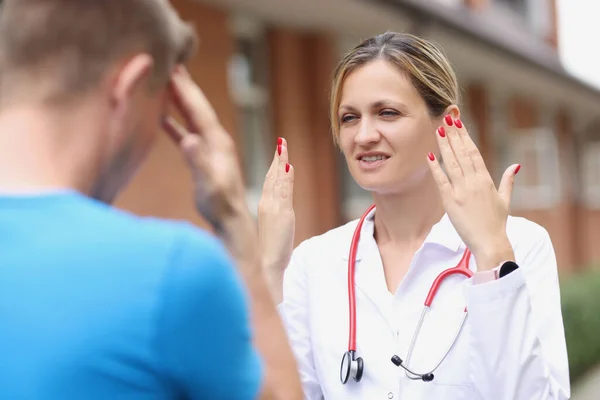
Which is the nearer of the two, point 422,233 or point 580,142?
point 422,233

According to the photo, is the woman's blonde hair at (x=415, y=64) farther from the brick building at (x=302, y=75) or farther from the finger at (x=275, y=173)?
the brick building at (x=302, y=75)

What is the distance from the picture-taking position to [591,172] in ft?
75.2

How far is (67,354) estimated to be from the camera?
1067 mm

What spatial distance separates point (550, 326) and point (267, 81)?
302 inches

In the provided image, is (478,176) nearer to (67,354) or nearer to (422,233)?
(422,233)

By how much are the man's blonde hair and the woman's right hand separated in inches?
39.0

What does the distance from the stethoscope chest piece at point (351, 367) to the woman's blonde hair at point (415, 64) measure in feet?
2.10

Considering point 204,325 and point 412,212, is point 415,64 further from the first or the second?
point 204,325

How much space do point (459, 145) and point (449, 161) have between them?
44mm

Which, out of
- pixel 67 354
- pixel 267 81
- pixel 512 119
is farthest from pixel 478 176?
pixel 512 119

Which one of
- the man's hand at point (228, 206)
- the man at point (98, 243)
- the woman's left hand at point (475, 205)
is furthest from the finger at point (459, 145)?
the man at point (98, 243)

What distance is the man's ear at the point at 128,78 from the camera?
1166 mm

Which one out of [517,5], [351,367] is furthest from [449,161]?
[517,5]

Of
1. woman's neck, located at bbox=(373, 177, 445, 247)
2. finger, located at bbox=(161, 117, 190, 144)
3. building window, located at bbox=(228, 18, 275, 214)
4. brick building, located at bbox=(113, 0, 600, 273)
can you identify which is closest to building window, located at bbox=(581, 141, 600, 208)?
brick building, located at bbox=(113, 0, 600, 273)
